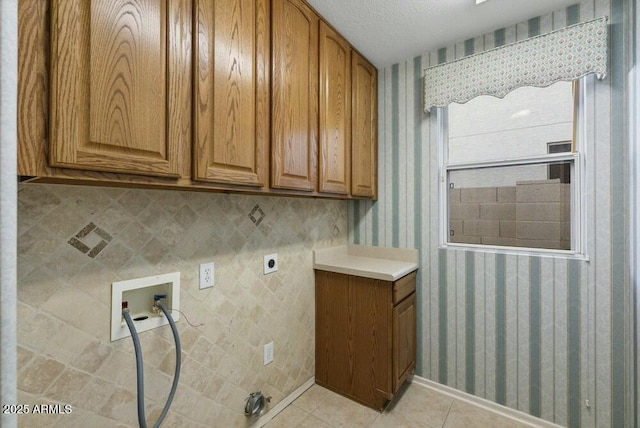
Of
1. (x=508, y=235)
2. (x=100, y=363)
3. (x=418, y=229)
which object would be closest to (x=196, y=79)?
(x=100, y=363)

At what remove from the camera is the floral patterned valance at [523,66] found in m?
1.46

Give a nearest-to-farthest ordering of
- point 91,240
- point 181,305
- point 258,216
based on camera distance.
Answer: point 91,240
point 181,305
point 258,216

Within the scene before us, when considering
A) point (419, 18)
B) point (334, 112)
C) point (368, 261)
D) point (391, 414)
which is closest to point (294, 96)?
point (334, 112)

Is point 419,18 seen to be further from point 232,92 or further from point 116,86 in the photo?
point 116,86

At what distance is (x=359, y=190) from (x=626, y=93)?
144 centimetres

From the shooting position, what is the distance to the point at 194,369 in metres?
1.31

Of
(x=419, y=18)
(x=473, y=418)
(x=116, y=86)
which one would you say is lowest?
(x=473, y=418)

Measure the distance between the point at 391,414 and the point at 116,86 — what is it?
2106mm

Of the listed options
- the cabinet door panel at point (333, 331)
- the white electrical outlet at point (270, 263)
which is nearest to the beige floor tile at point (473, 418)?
the cabinet door panel at point (333, 331)

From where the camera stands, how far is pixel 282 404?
5.79ft

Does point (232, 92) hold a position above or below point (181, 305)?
above

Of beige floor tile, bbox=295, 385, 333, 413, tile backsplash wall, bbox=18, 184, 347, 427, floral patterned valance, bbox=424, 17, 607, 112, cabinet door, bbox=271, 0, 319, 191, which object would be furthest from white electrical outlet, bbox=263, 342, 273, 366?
floral patterned valance, bbox=424, 17, 607, 112

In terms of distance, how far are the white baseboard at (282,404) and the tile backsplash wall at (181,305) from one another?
46mm

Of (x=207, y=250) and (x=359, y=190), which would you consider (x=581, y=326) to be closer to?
(x=359, y=190)
